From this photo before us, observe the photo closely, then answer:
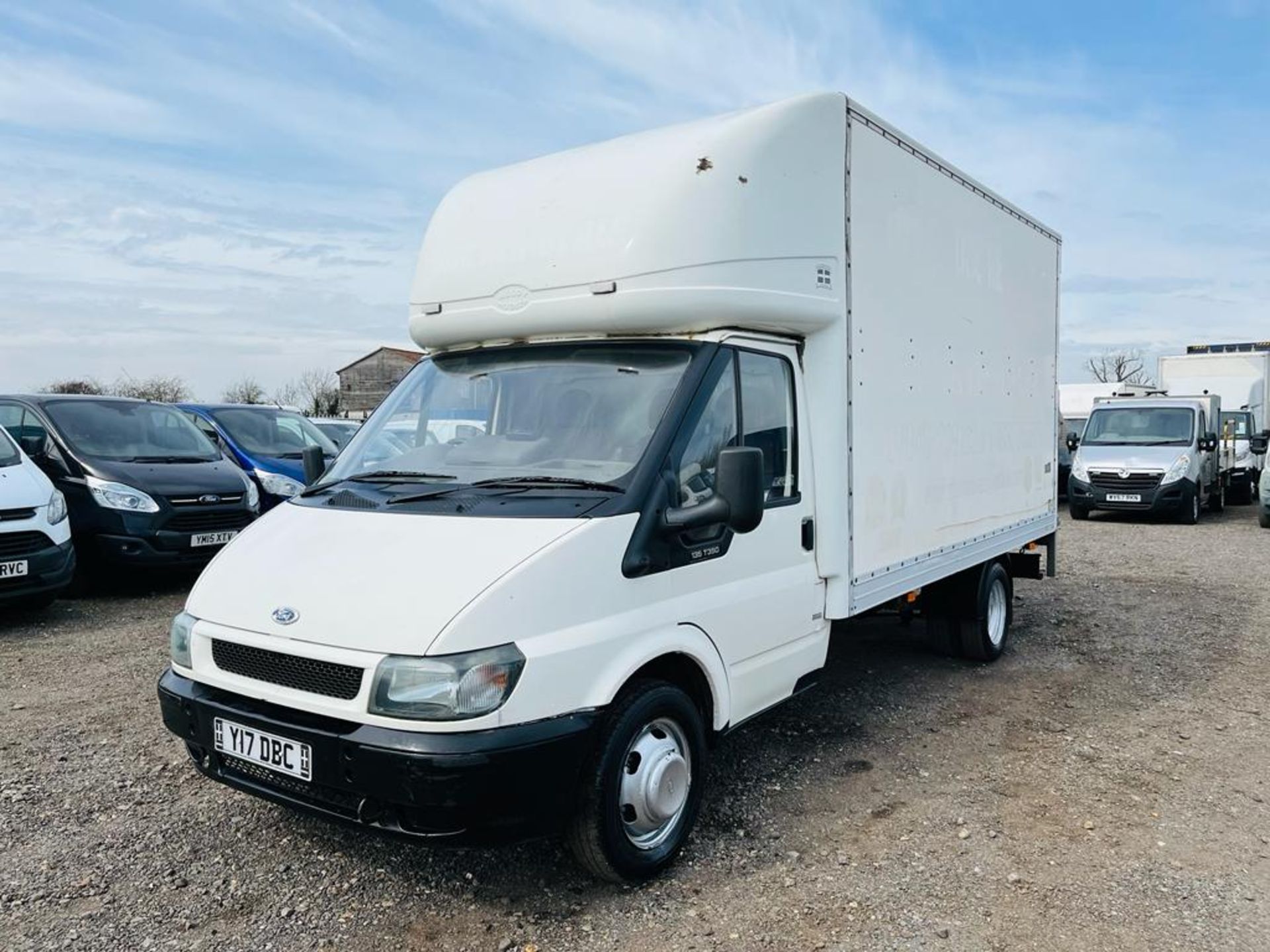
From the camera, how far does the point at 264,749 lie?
10.5 feet

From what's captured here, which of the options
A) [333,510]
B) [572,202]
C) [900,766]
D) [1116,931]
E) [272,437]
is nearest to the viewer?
[1116,931]

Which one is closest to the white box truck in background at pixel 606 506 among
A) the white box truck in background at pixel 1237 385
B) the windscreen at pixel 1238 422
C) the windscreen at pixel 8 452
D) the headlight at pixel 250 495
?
the windscreen at pixel 8 452

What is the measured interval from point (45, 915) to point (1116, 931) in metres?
3.81

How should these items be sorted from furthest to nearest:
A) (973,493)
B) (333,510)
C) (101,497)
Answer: (101,497), (973,493), (333,510)

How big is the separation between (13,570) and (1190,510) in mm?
16791

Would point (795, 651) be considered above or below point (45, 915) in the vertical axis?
above

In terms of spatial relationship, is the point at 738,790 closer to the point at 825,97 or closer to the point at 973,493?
the point at 973,493

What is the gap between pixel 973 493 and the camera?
602 cm

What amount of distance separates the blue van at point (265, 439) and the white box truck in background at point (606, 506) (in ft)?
24.5

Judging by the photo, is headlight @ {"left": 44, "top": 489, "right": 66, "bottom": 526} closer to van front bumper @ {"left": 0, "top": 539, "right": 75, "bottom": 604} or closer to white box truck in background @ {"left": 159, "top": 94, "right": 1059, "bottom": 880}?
van front bumper @ {"left": 0, "top": 539, "right": 75, "bottom": 604}

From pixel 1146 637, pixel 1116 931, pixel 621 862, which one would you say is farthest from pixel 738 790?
pixel 1146 637

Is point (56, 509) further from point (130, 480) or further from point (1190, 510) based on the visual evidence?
point (1190, 510)

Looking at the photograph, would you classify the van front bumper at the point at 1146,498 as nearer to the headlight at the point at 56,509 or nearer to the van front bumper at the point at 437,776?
the headlight at the point at 56,509

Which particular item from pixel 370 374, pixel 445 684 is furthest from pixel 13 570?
pixel 370 374
